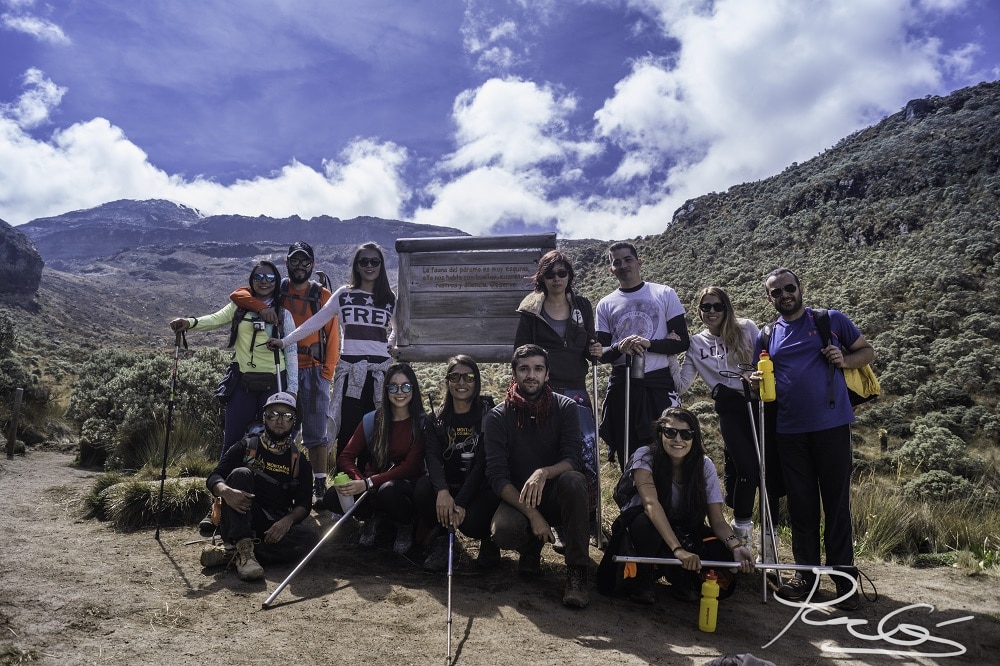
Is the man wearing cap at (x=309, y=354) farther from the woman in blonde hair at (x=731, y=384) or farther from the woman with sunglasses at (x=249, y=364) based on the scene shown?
the woman in blonde hair at (x=731, y=384)

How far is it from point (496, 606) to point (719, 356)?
238 centimetres

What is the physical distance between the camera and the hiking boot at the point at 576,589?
3.70 meters

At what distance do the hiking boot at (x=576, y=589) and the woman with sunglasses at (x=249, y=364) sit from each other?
271cm

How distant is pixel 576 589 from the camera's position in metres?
3.74

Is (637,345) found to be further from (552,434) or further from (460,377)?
(460,377)

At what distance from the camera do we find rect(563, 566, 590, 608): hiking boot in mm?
3699

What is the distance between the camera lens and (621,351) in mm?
4652

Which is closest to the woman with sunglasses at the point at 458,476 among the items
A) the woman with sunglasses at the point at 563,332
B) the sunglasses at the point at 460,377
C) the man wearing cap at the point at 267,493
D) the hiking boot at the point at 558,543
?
the sunglasses at the point at 460,377

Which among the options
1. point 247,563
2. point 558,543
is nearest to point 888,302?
point 558,543

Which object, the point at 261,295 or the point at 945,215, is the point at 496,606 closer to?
the point at 261,295

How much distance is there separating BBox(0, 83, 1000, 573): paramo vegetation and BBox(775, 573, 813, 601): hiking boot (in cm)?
161

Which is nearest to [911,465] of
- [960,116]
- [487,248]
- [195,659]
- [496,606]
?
[487,248]

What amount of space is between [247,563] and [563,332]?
2.68 meters

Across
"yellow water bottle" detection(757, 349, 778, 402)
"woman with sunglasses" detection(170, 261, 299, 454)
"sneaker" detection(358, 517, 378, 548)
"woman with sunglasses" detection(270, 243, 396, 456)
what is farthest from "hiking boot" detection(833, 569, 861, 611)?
"woman with sunglasses" detection(170, 261, 299, 454)
